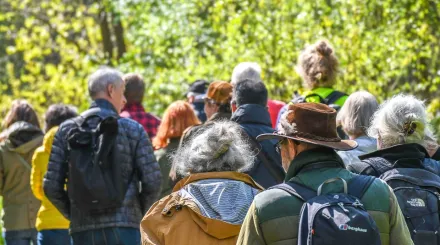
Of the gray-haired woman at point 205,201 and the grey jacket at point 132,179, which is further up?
the gray-haired woman at point 205,201

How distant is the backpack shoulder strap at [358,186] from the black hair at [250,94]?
321 centimetres

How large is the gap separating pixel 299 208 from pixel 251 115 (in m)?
3.21

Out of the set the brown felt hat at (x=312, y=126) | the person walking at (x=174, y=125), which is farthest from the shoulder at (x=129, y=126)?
the brown felt hat at (x=312, y=126)

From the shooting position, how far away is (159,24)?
18.4m

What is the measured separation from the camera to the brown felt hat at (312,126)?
13.8 ft

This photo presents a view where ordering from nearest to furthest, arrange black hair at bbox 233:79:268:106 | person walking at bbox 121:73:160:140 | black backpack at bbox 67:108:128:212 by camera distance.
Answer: black backpack at bbox 67:108:128:212
black hair at bbox 233:79:268:106
person walking at bbox 121:73:160:140

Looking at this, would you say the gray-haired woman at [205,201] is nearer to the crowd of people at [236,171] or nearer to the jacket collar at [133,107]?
the crowd of people at [236,171]

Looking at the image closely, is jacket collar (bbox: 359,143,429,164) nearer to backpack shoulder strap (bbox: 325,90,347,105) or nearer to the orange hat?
backpack shoulder strap (bbox: 325,90,347,105)

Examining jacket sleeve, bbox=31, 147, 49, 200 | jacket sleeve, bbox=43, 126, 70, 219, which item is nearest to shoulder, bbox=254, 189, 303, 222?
jacket sleeve, bbox=43, 126, 70, 219

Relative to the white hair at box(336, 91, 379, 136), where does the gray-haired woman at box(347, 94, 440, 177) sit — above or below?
above

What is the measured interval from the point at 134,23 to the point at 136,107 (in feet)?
34.1

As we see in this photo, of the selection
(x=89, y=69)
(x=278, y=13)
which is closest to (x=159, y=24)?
(x=89, y=69)

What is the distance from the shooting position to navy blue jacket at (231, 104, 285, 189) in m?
6.94

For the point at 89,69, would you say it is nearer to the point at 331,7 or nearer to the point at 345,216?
the point at 331,7
